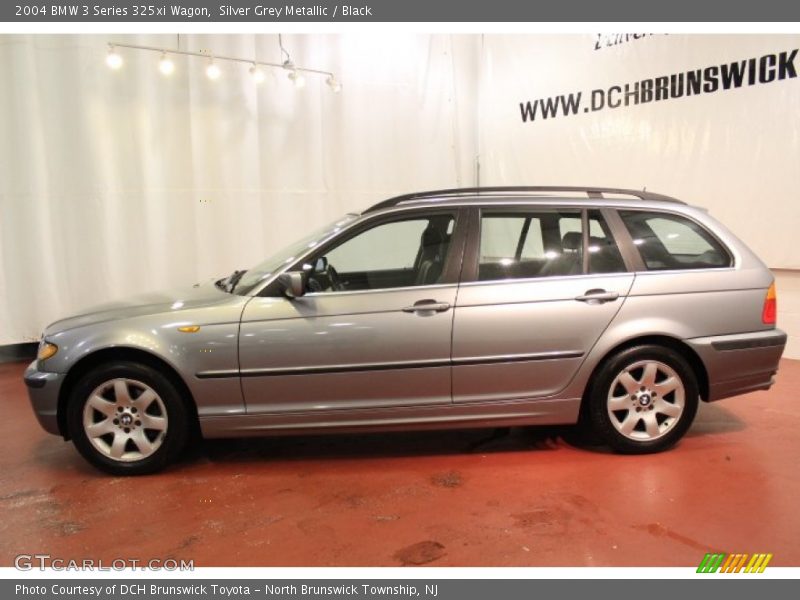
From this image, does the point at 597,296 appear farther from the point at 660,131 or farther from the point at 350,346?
the point at 660,131

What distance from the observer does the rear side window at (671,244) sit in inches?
117

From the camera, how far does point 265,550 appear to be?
2195 mm

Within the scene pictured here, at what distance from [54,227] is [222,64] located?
7.21ft

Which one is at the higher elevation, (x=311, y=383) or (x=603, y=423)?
(x=311, y=383)

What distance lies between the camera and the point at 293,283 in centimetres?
267

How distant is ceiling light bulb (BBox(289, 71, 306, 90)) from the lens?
18.1 ft

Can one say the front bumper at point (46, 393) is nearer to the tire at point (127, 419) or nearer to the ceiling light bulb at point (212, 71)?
the tire at point (127, 419)

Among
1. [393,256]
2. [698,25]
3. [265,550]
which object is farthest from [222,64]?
[265,550]

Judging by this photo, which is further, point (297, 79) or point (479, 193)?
point (297, 79)

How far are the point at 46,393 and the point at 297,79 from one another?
3975 mm

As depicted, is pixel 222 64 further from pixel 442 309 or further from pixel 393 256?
pixel 442 309

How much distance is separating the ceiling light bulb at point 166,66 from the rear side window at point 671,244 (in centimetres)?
414

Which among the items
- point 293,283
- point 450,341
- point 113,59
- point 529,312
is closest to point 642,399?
point 529,312

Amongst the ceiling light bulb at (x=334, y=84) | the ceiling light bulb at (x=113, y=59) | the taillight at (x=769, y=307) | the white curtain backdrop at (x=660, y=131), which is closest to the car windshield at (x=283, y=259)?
the taillight at (x=769, y=307)
